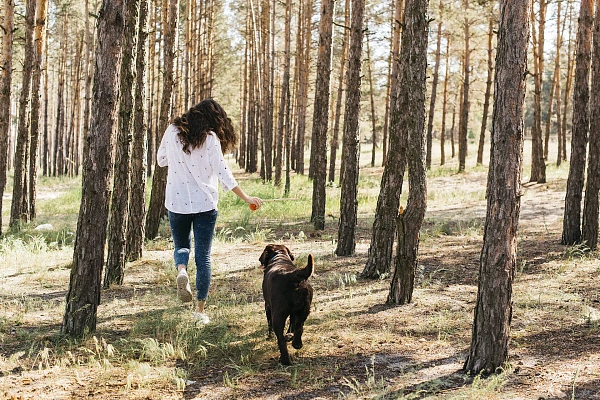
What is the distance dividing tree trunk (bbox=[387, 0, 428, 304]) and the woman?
5.77 feet

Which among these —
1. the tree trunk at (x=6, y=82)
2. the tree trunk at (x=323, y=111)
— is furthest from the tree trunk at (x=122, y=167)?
the tree trunk at (x=6, y=82)

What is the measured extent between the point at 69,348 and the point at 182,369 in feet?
3.63

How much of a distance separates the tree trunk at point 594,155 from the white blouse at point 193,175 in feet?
22.1

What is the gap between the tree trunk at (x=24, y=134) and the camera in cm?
1327

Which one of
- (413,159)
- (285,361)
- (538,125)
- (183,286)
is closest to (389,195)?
(413,159)

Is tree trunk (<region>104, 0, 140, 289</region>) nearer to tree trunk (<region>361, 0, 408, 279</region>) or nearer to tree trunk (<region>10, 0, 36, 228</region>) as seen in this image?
tree trunk (<region>361, 0, 408, 279</region>)

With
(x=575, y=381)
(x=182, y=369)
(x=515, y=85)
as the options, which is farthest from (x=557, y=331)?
(x=182, y=369)

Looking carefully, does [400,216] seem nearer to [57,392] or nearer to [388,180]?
[388,180]

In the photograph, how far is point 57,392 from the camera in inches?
165

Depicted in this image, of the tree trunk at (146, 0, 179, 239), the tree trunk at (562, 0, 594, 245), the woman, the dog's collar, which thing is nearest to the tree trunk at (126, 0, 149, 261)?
the tree trunk at (146, 0, 179, 239)

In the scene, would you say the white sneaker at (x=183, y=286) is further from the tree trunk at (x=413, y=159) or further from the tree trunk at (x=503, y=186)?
the tree trunk at (x=503, y=186)

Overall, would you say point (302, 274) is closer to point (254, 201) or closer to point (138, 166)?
point (254, 201)

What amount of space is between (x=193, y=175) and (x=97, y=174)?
882 millimetres

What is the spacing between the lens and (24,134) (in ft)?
44.4
